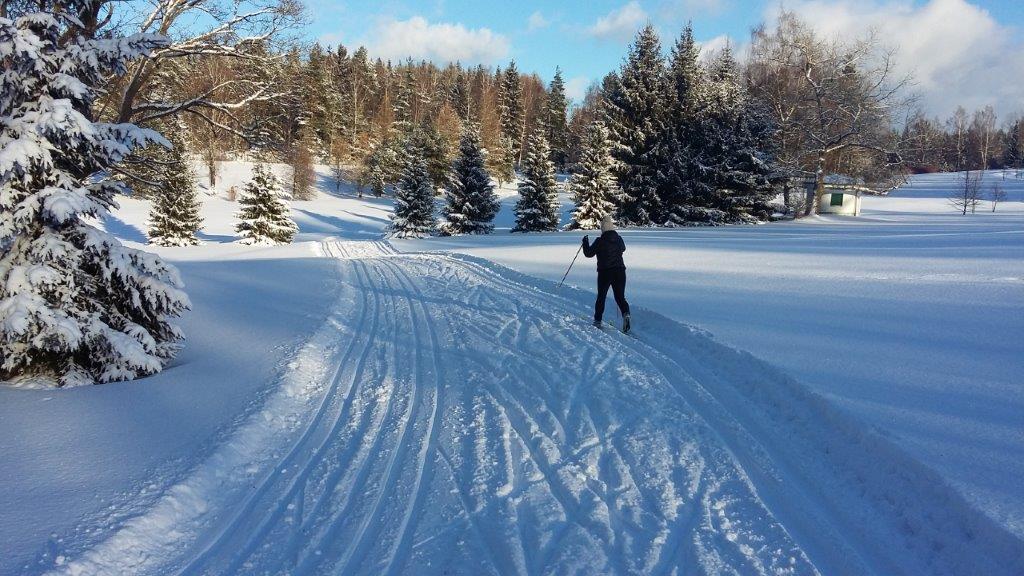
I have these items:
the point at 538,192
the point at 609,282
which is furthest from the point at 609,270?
the point at 538,192

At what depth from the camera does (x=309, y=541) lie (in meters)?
3.03

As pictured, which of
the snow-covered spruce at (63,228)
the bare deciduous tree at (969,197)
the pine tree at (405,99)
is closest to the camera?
the snow-covered spruce at (63,228)

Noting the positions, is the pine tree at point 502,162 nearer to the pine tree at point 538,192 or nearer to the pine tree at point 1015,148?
the pine tree at point 538,192

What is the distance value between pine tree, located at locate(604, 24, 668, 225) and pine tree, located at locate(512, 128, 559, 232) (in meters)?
3.89

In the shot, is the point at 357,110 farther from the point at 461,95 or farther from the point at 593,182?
the point at 593,182

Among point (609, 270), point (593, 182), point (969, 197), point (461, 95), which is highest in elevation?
point (461, 95)

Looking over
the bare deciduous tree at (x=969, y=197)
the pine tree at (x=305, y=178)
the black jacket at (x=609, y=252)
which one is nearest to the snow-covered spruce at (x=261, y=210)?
the pine tree at (x=305, y=178)

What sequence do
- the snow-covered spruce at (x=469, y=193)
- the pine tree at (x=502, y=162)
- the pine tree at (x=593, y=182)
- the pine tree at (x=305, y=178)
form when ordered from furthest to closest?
the pine tree at (x=502, y=162), the pine tree at (x=305, y=178), the snow-covered spruce at (x=469, y=193), the pine tree at (x=593, y=182)

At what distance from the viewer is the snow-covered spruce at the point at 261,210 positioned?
28.4 meters

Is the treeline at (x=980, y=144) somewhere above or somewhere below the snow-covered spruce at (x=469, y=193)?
above

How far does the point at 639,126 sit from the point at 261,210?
72.7ft

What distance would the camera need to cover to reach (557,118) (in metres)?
67.1

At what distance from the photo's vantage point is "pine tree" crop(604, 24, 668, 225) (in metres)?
29.2

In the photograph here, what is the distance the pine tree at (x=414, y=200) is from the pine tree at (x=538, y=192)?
6055mm
